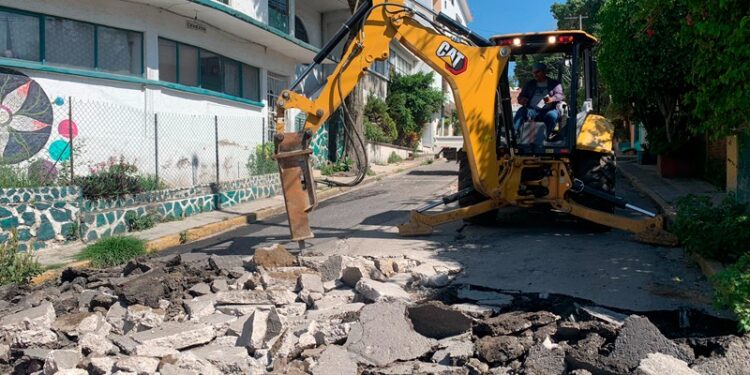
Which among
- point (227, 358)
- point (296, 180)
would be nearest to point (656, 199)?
point (296, 180)

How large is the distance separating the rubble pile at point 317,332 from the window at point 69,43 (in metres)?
6.11

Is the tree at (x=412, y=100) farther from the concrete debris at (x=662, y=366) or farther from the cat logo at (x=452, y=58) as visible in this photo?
the concrete debris at (x=662, y=366)

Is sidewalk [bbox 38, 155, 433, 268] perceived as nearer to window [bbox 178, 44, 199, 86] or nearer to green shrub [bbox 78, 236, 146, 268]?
green shrub [bbox 78, 236, 146, 268]

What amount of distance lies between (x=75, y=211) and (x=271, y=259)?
458 centimetres

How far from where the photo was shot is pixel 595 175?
914 cm

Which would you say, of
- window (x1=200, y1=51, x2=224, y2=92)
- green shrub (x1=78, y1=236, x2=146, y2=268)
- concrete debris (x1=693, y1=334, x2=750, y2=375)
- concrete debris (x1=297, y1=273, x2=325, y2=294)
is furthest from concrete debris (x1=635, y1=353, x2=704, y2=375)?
window (x1=200, y1=51, x2=224, y2=92)

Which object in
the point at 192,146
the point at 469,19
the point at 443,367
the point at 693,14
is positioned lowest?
the point at 443,367

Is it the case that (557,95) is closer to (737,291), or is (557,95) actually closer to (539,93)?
(539,93)

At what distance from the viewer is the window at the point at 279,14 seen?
1897 cm

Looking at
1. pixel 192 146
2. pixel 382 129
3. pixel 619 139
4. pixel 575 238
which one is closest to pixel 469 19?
pixel 619 139

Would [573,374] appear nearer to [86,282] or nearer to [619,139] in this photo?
[86,282]

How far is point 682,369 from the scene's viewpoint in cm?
390

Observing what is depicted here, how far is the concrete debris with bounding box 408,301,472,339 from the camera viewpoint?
5016mm

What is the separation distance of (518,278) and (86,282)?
4.74 meters
